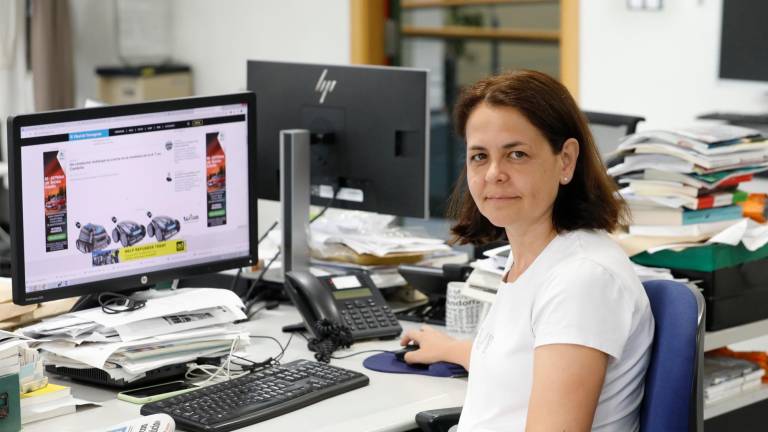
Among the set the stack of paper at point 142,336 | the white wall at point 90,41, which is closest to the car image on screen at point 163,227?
the stack of paper at point 142,336

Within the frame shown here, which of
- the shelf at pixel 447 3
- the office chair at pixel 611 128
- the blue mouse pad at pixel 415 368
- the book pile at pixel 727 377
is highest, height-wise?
the shelf at pixel 447 3

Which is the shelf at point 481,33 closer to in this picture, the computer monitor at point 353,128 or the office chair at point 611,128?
the office chair at point 611,128

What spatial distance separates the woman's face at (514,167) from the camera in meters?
1.75

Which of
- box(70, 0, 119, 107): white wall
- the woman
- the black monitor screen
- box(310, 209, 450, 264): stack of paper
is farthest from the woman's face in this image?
box(70, 0, 119, 107): white wall

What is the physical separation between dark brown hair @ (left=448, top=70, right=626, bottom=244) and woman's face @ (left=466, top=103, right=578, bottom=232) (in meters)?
0.01

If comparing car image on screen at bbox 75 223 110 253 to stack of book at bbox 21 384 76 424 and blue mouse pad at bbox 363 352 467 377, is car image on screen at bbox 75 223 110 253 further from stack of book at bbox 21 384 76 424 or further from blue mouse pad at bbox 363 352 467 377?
blue mouse pad at bbox 363 352 467 377

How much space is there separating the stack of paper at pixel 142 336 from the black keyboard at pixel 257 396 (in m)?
0.12

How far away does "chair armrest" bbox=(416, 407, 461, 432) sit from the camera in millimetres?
1948

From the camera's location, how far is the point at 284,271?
2.75m

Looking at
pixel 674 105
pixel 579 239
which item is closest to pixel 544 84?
pixel 579 239

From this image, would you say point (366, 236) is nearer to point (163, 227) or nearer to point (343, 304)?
point (343, 304)

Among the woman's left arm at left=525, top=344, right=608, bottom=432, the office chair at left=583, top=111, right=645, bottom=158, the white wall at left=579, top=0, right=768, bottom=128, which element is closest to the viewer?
the woman's left arm at left=525, top=344, right=608, bottom=432

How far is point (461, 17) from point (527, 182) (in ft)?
12.2

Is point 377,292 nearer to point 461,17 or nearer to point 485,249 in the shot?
point 485,249
